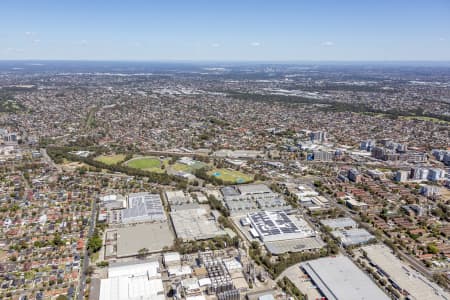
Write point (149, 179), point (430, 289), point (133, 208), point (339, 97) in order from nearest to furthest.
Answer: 1. point (430, 289)
2. point (133, 208)
3. point (149, 179)
4. point (339, 97)

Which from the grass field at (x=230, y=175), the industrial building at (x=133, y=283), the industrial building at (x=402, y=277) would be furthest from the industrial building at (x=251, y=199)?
the industrial building at (x=133, y=283)

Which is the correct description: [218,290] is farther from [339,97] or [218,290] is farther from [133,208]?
[339,97]

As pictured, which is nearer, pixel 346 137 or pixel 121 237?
pixel 121 237

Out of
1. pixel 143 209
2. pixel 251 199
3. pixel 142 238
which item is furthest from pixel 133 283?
pixel 251 199

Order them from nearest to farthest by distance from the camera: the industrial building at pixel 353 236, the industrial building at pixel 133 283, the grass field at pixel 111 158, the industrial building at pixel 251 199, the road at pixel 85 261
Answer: the industrial building at pixel 133 283 → the road at pixel 85 261 → the industrial building at pixel 353 236 → the industrial building at pixel 251 199 → the grass field at pixel 111 158

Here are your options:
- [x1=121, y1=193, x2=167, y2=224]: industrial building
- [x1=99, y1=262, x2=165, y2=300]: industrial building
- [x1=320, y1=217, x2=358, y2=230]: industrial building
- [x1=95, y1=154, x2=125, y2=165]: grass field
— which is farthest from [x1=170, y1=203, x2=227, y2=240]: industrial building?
[x1=95, y1=154, x2=125, y2=165]: grass field

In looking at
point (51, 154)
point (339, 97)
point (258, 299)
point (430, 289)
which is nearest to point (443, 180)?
point (430, 289)

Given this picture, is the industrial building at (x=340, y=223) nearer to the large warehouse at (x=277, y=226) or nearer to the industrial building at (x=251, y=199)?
the large warehouse at (x=277, y=226)
